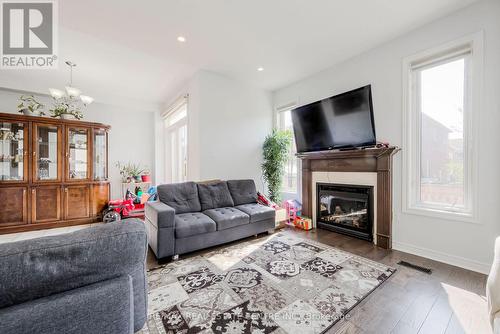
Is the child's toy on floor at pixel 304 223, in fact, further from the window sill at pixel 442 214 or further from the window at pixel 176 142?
the window at pixel 176 142

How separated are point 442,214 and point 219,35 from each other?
11.7ft

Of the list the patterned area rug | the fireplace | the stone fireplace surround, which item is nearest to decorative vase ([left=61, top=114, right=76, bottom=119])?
the patterned area rug

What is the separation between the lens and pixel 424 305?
66.8 inches

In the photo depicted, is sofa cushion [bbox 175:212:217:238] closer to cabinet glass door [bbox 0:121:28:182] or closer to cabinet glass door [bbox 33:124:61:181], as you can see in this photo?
cabinet glass door [bbox 33:124:61:181]

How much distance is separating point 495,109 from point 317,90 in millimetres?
2298

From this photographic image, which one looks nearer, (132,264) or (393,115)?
(132,264)

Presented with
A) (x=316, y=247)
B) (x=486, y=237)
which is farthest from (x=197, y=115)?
(x=486, y=237)

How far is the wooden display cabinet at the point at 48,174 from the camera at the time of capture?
3.61 meters

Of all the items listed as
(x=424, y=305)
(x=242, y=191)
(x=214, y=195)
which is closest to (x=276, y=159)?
(x=242, y=191)

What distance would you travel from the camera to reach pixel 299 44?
3.01 m

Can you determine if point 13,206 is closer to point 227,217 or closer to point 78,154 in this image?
point 78,154

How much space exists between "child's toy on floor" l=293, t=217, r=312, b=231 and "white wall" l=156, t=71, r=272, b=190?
46.1 inches

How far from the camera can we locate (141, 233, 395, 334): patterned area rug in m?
1.51

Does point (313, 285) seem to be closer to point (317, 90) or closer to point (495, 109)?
point (495, 109)
